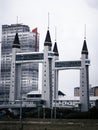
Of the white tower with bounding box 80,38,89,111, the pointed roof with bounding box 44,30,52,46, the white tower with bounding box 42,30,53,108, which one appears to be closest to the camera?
the white tower with bounding box 42,30,53,108

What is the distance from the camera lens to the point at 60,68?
194 m

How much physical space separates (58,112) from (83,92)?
120ft

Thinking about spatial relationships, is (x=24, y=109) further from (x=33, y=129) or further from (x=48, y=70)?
(x=33, y=129)

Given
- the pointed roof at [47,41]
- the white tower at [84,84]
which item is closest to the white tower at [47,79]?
the pointed roof at [47,41]

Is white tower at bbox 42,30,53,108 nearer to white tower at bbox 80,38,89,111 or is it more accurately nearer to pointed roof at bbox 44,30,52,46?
pointed roof at bbox 44,30,52,46

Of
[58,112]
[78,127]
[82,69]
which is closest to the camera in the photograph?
[78,127]

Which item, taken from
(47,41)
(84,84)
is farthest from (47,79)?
(84,84)

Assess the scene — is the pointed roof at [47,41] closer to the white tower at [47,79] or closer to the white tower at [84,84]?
the white tower at [47,79]

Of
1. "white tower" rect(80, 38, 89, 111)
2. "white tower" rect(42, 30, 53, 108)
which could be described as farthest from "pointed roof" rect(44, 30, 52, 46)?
"white tower" rect(80, 38, 89, 111)

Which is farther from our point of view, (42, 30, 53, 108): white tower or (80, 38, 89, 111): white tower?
(80, 38, 89, 111): white tower

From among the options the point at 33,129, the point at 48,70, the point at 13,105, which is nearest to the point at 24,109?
the point at 13,105

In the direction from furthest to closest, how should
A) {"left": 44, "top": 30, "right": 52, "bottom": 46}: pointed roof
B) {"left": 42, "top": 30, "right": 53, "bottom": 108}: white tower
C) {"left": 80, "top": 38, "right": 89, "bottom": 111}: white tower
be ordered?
{"left": 80, "top": 38, "right": 89, "bottom": 111}: white tower, {"left": 44, "top": 30, "right": 52, "bottom": 46}: pointed roof, {"left": 42, "top": 30, "right": 53, "bottom": 108}: white tower

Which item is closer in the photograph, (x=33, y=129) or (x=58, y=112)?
(x=33, y=129)

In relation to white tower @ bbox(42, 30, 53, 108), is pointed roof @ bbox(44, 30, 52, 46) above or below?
above
